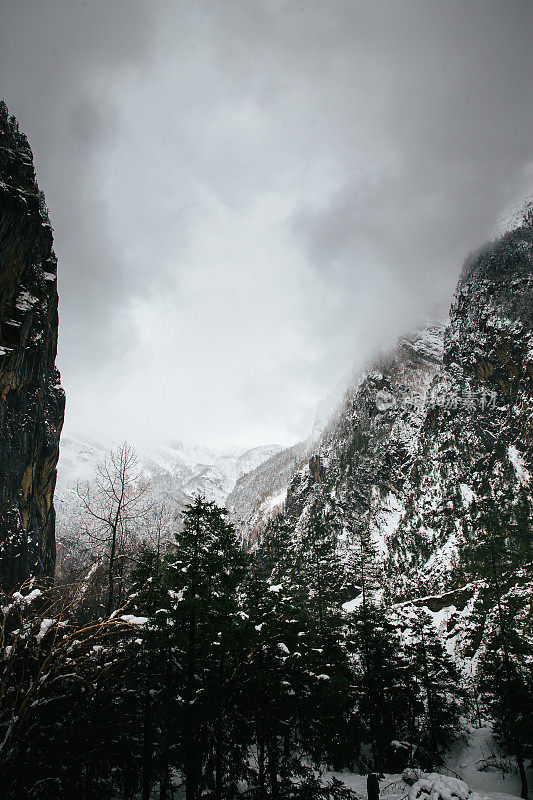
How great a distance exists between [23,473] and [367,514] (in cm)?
15935

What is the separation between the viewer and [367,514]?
173 metres

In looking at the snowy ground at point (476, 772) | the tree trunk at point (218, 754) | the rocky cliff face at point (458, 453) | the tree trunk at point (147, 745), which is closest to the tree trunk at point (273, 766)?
the tree trunk at point (218, 754)

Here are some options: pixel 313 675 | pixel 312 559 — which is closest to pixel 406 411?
pixel 312 559

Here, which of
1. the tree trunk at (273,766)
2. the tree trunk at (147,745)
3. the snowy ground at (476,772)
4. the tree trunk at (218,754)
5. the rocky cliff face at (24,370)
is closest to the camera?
the tree trunk at (273,766)

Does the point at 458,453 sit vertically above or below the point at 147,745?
above

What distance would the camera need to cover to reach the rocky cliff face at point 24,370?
3275 centimetres

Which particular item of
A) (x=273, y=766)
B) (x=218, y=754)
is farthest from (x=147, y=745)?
(x=273, y=766)

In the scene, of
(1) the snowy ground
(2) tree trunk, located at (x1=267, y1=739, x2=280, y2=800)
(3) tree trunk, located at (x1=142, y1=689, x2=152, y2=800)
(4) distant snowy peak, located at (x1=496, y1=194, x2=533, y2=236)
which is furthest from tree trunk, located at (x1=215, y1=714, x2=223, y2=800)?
(4) distant snowy peak, located at (x1=496, y1=194, x2=533, y2=236)

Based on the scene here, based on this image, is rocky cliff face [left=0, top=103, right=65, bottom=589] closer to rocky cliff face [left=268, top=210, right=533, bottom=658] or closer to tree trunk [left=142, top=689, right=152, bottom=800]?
tree trunk [left=142, top=689, right=152, bottom=800]

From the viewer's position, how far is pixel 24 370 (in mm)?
37250

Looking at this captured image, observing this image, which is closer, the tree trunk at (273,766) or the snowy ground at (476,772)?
the tree trunk at (273,766)

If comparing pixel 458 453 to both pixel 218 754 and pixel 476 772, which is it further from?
pixel 218 754

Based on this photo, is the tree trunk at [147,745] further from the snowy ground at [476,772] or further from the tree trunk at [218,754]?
the snowy ground at [476,772]

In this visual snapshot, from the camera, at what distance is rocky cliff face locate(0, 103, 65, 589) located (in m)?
32.8
